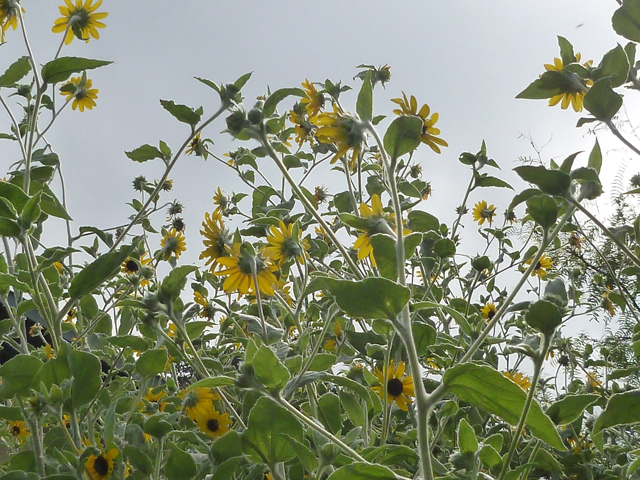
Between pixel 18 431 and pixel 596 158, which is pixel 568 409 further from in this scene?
pixel 18 431

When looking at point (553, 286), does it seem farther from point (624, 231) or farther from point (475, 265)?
point (475, 265)

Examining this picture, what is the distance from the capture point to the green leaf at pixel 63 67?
1061 millimetres

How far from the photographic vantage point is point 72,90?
1751 mm

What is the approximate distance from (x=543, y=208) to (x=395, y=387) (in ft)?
2.50

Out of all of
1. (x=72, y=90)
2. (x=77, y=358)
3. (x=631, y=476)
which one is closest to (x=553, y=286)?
(x=631, y=476)

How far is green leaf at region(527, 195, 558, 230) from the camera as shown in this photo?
28.5 inches

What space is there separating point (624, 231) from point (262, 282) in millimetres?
685

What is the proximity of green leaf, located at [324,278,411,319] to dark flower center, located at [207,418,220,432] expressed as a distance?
1031mm

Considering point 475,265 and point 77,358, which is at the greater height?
point 475,265

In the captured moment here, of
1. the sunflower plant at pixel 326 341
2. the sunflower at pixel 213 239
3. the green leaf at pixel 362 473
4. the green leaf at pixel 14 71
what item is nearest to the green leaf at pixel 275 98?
the sunflower plant at pixel 326 341

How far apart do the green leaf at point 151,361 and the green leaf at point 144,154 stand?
2.43ft

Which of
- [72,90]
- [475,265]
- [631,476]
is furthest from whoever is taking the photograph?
[72,90]

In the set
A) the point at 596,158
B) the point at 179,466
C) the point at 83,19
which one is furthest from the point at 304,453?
the point at 83,19

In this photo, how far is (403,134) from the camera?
2.45 ft
